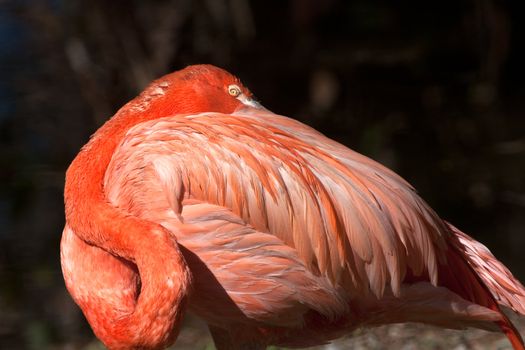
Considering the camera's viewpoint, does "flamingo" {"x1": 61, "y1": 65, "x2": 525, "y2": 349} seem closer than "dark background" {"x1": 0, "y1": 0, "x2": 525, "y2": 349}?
Yes

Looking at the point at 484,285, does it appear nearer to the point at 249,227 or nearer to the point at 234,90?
the point at 249,227

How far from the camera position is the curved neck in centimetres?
281

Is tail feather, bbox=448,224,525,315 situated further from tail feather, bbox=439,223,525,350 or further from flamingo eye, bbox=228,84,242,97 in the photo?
flamingo eye, bbox=228,84,242,97

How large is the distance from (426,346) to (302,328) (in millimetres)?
1295

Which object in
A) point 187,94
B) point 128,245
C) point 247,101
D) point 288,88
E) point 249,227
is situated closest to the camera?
point 128,245

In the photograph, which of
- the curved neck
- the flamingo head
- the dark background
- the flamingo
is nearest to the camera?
the curved neck

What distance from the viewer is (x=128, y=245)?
295 cm

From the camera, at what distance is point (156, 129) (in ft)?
10.5

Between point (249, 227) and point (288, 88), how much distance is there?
196 inches

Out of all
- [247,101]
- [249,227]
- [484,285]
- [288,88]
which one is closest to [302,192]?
[249,227]

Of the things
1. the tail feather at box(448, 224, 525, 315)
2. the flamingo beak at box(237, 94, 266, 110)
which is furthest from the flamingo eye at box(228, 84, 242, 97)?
the tail feather at box(448, 224, 525, 315)

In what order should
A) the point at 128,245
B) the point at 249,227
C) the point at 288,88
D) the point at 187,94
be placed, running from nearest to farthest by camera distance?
the point at 128,245 → the point at 249,227 → the point at 187,94 → the point at 288,88

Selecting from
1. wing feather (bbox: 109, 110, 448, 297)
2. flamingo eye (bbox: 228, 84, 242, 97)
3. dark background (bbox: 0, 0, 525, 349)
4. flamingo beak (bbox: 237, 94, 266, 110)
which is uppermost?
flamingo eye (bbox: 228, 84, 242, 97)

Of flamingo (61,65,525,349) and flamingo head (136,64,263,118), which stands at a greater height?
flamingo head (136,64,263,118)
